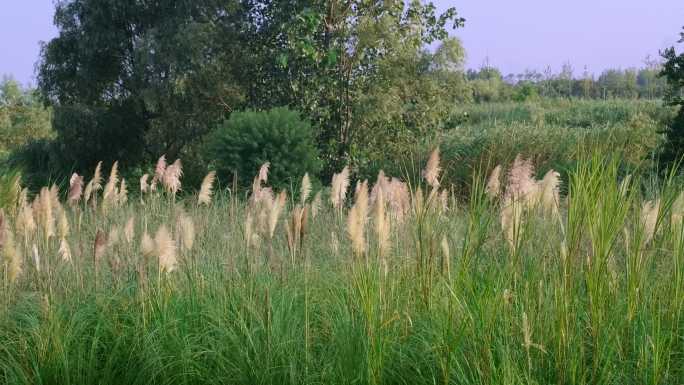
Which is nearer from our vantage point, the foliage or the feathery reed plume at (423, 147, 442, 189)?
the feathery reed plume at (423, 147, 442, 189)

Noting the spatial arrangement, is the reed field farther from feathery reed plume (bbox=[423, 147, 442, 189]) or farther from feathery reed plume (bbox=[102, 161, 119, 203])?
feathery reed plume (bbox=[102, 161, 119, 203])

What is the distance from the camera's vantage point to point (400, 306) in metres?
3.34

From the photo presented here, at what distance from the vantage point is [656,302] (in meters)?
3.03

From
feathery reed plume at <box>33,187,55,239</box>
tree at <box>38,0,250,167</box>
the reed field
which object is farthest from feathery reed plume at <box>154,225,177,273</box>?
tree at <box>38,0,250,167</box>

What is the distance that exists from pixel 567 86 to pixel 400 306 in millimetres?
28100

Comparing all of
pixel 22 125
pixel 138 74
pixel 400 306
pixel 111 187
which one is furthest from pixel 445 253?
pixel 22 125

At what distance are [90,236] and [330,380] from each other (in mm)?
3863

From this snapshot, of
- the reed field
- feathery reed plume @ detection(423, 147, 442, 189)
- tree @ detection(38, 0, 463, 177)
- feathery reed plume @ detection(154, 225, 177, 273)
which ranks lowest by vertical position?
the reed field

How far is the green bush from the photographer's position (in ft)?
31.5

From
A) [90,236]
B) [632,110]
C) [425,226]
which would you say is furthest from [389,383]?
[632,110]

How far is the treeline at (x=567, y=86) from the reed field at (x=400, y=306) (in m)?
24.0

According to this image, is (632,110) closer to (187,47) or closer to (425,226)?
(187,47)

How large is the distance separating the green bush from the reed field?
17.6 feet

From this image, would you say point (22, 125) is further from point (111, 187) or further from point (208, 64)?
point (111, 187)
